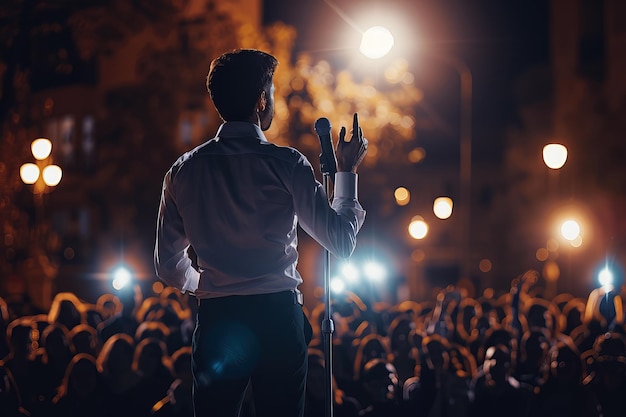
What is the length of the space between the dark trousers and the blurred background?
7964mm

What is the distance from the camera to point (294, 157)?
345 centimetres

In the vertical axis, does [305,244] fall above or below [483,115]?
below

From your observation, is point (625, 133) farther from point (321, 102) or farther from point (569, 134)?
point (321, 102)

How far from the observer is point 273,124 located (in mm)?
23719

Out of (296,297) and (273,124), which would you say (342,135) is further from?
(273,124)

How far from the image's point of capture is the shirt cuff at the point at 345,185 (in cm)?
362

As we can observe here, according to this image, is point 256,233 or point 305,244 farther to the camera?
point 305,244

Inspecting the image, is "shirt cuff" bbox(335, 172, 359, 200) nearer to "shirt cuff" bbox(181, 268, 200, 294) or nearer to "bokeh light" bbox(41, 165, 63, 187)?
"shirt cuff" bbox(181, 268, 200, 294)

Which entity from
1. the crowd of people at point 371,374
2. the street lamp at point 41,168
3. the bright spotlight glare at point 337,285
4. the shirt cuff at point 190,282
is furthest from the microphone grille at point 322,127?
the street lamp at point 41,168

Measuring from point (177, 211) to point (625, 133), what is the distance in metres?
25.5

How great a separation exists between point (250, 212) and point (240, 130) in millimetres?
303

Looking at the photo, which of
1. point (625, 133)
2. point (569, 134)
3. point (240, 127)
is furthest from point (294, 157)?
point (569, 134)

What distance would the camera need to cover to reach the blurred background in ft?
45.8

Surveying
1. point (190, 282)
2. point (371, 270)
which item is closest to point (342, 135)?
point (190, 282)
